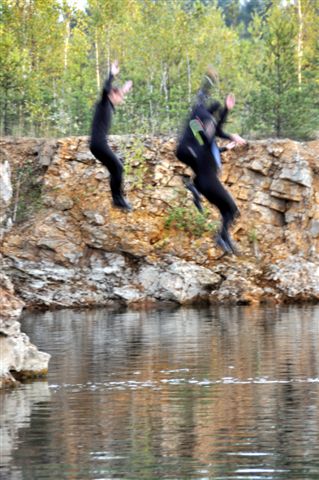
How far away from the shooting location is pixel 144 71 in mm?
80562

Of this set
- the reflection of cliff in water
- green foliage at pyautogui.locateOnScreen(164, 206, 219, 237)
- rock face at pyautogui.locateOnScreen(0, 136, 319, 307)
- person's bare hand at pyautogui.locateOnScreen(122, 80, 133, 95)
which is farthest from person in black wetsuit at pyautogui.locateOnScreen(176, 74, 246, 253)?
green foliage at pyautogui.locateOnScreen(164, 206, 219, 237)

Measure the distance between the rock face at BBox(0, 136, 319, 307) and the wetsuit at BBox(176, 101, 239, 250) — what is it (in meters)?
33.5

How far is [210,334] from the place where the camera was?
42.3 metres

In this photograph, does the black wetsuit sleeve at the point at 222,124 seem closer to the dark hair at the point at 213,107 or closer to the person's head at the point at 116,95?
the dark hair at the point at 213,107

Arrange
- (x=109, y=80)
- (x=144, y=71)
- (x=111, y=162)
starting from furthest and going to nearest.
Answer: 1. (x=144, y=71)
2. (x=111, y=162)
3. (x=109, y=80)

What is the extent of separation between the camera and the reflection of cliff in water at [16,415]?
21.3 m

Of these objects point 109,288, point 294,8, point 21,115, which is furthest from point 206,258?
point 294,8

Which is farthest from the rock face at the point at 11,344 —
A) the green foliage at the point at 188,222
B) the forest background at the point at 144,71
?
the forest background at the point at 144,71

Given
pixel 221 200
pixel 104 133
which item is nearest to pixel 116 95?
pixel 104 133

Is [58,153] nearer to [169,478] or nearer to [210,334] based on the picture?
[210,334]

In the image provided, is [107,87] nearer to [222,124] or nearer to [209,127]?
[209,127]

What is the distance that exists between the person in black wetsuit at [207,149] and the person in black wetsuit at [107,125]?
1298 millimetres

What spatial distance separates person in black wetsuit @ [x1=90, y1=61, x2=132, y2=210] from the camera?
889 inches

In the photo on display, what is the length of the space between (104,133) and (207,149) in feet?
6.01
